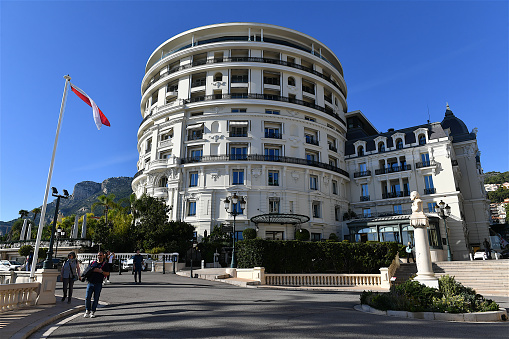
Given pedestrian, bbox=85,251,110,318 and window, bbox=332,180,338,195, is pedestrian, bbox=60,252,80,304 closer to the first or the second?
pedestrian, bbox=85,251,110,318

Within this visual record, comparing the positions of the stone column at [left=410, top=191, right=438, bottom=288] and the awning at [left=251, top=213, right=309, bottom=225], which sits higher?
the awning at [left=251, top=213, right=309, bottom=225]

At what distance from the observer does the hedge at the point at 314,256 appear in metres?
21.8

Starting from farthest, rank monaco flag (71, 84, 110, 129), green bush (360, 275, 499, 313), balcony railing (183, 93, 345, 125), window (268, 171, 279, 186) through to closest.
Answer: balcony railing (183, 93, 345, 125) < window (268, 171, 279, 186) < monaco flag (71, 84, 110, 129) < green bush (360, 275, 499, 313)

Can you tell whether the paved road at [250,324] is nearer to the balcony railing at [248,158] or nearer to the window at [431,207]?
the balcony railing at [248,158]

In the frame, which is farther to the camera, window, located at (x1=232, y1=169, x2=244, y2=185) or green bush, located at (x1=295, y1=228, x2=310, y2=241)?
window, located at (x1=232, y1=169, x2=244, y2=185)

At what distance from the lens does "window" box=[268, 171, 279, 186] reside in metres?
39.9

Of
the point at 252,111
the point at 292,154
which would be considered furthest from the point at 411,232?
the point at 252,111

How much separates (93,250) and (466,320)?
36.0m

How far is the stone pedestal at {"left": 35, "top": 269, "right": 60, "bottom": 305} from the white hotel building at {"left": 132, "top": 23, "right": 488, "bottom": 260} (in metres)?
25.2

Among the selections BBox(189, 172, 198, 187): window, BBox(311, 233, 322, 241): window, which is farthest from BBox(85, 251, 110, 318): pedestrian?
BBox(311, 233, 322, 241): window

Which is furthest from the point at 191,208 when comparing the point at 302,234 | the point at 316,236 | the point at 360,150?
the point at 360,150

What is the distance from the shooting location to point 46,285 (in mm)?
10977

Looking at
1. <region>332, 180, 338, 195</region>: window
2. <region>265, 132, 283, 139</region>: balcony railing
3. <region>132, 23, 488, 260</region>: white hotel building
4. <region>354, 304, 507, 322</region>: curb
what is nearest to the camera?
<region>354, 304, 507, 322</region>: curb

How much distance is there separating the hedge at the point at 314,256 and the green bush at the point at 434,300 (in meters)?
11.8
